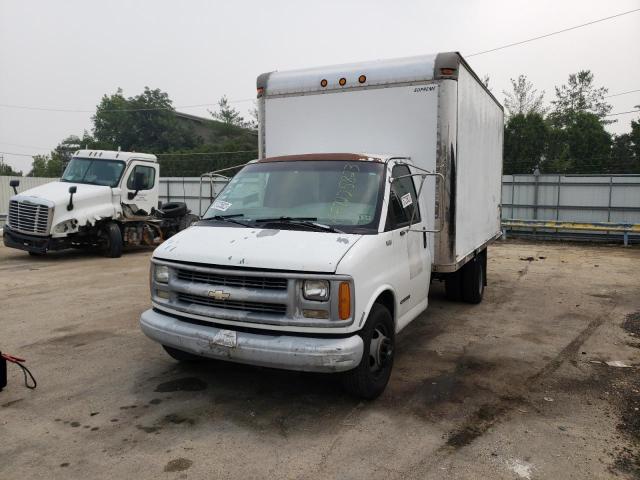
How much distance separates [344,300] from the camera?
3881mm

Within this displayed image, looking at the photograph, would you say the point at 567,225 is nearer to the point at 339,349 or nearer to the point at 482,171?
the point at 482,171

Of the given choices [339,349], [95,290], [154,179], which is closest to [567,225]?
[154,179]

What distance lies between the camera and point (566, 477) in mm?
3363

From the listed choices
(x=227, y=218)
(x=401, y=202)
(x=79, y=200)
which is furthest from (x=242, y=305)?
(x=79, y=200)

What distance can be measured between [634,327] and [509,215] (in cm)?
1366

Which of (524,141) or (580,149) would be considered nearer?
(524,141)

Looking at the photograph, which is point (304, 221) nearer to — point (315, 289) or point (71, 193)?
point (315, 289)

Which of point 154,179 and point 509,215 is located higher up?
point 154,179

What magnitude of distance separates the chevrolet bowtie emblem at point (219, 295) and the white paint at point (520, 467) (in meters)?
→ 2.34

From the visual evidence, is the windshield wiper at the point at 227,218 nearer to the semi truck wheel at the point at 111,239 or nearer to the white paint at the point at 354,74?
the white paint at the point at 354,74

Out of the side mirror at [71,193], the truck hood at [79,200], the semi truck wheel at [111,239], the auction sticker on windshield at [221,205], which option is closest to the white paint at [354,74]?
the auction sticker on windshield at [221,205]

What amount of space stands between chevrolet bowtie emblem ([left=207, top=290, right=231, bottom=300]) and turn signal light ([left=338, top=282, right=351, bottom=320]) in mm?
885

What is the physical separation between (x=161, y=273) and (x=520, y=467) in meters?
3.17

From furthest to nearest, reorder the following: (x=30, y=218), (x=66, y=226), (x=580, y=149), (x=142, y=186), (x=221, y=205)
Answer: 1. (x=580, y=149)
2. (x=142, y=186)
3. (x=66, y=226)
4. (x=30, y=218)
5. (x=221, y=205)
